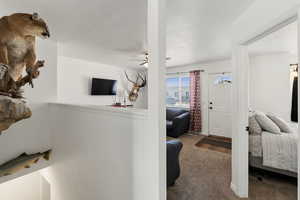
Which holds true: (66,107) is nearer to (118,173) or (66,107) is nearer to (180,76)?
(118,173)

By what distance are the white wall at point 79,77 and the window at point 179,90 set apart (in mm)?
2220

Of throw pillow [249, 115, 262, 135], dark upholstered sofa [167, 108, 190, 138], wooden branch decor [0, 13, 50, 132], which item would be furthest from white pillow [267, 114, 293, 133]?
wooden branch decor [0, 13, 50, 132]

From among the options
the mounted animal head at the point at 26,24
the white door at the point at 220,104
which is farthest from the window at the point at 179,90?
the mounted animal head at the point at 26,24

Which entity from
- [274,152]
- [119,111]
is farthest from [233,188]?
[119,111]

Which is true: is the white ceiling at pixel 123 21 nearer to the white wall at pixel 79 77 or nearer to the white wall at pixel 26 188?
the white wall at pixel 79 77

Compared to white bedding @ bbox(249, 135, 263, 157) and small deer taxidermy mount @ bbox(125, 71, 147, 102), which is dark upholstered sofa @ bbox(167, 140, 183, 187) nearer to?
white bedding @ bbox(249, 135, 263, 157)

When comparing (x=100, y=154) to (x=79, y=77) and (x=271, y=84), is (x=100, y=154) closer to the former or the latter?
(x=79, y=77)

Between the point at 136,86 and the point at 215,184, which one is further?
the point at 136,86

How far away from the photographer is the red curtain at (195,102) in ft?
15.9

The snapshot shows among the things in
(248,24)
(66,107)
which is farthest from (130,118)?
(248,24)

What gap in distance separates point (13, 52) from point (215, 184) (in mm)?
2931

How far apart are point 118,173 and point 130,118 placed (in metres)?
0.48

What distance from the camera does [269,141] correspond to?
2133mm

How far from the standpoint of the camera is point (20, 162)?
1729 mm
